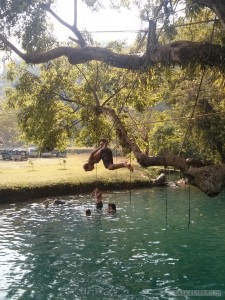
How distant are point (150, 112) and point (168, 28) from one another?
40541mm

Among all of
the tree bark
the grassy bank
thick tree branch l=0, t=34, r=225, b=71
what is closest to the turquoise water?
the grassy bank

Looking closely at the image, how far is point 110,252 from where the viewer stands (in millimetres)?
15914

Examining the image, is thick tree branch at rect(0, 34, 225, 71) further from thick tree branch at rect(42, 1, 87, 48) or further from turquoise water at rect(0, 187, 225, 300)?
turquoise water at rect(0, 187, 225, 300)

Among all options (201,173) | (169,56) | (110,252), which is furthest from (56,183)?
(201,173)

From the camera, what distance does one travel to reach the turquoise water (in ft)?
39.0

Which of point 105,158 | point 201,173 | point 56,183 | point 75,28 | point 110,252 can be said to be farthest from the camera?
point 56,183

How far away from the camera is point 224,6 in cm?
1007

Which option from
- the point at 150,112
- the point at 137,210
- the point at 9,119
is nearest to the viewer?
the point at 137,210

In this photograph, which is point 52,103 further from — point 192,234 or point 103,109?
point 192,234

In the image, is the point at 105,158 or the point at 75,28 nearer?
the point at 105,158

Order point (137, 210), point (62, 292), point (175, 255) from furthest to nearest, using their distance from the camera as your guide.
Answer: point (137, 210)
point (175, 255)
point (62, 292)

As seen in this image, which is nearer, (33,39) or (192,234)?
(33,39)

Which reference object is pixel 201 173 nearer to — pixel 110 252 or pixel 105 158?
pixel 105 158

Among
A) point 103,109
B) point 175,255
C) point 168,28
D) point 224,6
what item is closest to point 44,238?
point 175,255
